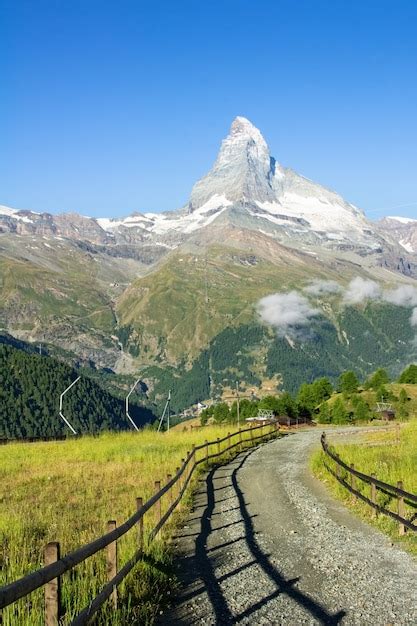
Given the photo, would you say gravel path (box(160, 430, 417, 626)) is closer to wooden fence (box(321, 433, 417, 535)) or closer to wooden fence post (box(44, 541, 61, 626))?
wooden fence (box(321, 433, 417, 535))

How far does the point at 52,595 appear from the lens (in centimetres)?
869

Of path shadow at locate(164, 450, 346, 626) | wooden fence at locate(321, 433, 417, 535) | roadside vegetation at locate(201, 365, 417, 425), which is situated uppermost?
roadside vegetation at locate(201, 365, 417, 425)

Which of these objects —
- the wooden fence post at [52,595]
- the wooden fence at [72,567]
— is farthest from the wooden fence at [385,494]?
the wooden fence post at [52,595]

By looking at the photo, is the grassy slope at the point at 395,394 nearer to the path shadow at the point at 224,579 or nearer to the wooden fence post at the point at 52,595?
the path shadow at the point at 224,579

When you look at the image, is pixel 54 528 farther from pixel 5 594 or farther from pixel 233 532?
pixel 5 594

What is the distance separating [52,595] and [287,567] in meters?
8.47

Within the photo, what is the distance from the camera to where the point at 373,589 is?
13.6m

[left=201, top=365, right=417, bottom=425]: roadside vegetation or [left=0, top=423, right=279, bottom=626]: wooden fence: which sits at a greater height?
[left=201, top=365, right=417, bottom=425]: roadside vegetation

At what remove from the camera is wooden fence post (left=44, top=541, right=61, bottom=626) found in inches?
338

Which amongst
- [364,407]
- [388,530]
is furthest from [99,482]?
[364,407]

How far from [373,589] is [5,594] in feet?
30.1

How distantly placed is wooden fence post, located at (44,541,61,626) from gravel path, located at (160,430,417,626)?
12.7 ft

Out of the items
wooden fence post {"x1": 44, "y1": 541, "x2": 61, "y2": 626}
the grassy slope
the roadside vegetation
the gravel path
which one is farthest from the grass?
the grassy slope

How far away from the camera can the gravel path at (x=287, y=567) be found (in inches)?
478
